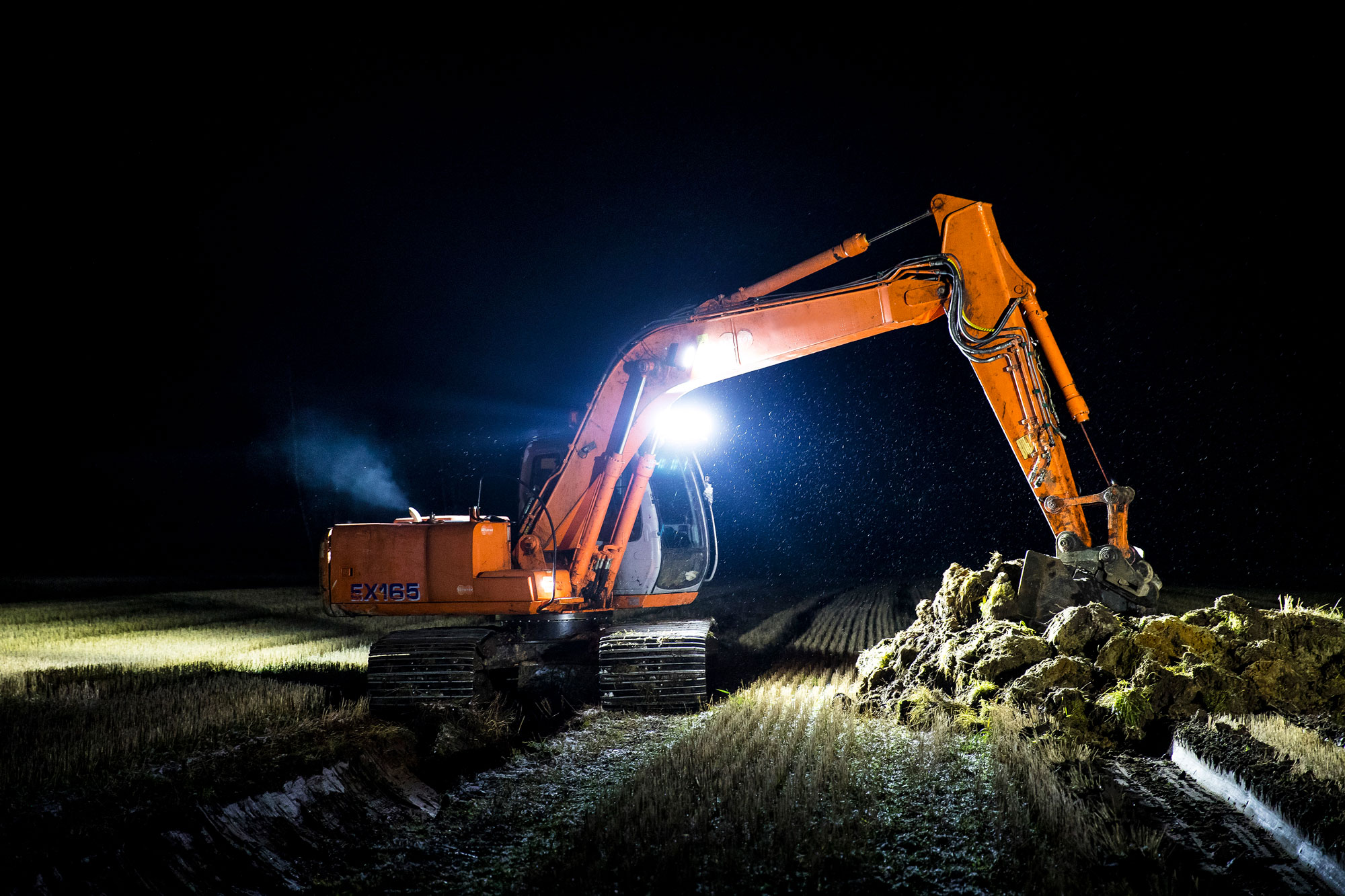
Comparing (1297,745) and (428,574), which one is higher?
(428,574)

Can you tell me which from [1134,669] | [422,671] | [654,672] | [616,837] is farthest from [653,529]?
[616,837]

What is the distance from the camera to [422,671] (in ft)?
24.5

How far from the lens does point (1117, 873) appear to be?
3.46 meters

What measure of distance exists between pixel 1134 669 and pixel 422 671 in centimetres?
591

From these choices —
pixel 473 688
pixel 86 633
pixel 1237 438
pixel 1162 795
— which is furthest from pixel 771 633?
pixel 1237 438

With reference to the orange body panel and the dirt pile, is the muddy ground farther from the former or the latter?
the orange body panel

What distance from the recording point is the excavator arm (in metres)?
6.34

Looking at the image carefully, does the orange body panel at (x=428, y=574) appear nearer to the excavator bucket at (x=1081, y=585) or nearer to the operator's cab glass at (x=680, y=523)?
the operator's cab glass at (x=680, y=523)

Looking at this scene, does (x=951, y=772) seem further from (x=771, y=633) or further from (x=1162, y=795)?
(x=771, y=633)

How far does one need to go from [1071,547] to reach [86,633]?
1477cm

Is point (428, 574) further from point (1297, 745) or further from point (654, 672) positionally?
point (1297, 745)

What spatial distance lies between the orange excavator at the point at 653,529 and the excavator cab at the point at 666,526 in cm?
3

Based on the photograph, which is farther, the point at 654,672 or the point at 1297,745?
the point at 654,672

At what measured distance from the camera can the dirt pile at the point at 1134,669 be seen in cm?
549
